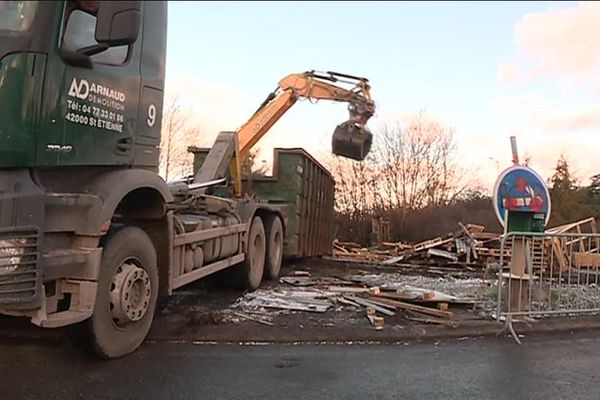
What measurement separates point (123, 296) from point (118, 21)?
2.38 meters

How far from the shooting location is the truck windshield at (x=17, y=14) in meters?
4.56

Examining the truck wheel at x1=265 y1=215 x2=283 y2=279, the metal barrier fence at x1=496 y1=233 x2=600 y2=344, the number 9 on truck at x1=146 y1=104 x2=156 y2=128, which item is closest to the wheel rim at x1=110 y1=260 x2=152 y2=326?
the number 9 on truck at x1=146 y1=104 x2=156 y2=128

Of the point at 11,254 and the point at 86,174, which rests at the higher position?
the point at 86,174

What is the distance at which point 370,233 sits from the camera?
3338 centimetres

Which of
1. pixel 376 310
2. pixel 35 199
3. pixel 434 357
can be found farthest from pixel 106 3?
pixel 376 310

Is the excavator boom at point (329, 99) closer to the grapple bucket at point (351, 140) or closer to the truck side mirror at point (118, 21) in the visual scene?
the grapple bucket at point (351, 140)

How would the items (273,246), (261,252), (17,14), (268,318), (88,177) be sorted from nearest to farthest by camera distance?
(17,14), (88,177), (268,318), (261,252), (273,246)

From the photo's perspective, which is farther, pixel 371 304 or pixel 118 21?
pixel 371 304

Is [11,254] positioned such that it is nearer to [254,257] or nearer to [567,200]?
[254,257]

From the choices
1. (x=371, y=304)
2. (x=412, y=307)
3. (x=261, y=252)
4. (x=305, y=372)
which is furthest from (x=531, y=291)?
(x=261, y=252)

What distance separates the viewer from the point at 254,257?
32.7 ft

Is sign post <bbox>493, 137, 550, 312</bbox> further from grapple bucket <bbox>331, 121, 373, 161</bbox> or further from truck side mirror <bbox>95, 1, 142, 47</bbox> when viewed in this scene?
truck side mirror <bbox>95, 1, 142, 47</bbox>

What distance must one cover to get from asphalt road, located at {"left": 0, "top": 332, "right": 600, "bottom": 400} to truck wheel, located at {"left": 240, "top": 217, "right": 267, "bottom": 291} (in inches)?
128

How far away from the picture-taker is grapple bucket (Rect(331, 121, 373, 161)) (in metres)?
12.4
